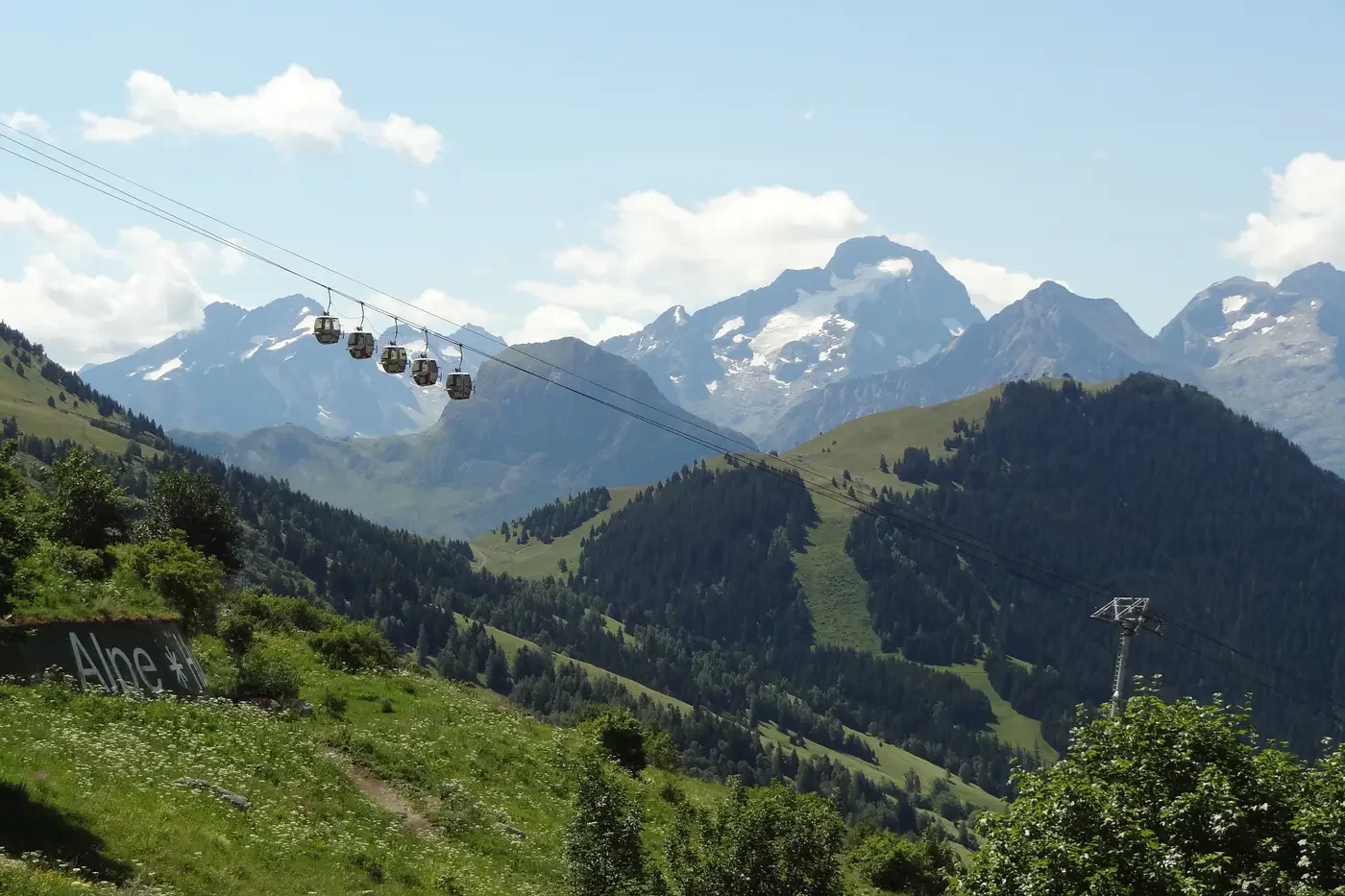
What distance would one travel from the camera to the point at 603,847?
36.2 meters

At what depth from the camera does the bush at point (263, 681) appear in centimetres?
5934

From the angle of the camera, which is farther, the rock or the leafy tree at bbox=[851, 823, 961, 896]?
the leafy tree at bbox=[851, 823, 961, 896]

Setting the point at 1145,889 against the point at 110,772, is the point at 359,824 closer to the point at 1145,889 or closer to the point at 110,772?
the point at 110,772

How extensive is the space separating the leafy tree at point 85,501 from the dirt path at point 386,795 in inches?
1160

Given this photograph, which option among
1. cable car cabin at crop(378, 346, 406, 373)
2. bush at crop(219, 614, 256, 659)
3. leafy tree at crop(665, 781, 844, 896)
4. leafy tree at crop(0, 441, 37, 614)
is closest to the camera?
leafy tree at crop(665, 781, 844, 896)

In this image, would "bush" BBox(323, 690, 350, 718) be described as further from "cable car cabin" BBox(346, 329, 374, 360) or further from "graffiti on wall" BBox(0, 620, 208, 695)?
"cable car cabin" BBox(346, 329, 374, 360)

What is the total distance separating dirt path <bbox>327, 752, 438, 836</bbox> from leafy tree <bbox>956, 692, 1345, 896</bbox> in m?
24.9

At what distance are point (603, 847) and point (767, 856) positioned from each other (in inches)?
216

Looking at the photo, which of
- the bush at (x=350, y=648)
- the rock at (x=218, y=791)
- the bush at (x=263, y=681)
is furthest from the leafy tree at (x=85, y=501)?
the rock at (x=218, y=791)

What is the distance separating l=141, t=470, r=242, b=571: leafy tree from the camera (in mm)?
90225

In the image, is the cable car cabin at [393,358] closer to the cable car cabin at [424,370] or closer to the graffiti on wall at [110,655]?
the cable car cabin at [424,370]

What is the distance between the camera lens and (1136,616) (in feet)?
208

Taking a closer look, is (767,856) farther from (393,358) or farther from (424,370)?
(393,358)

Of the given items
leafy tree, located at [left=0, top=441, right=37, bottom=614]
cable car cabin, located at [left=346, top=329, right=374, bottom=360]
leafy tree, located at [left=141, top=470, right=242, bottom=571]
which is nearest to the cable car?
cable car cabin, located at [left=346, top=329, right=374, bottom=360]
